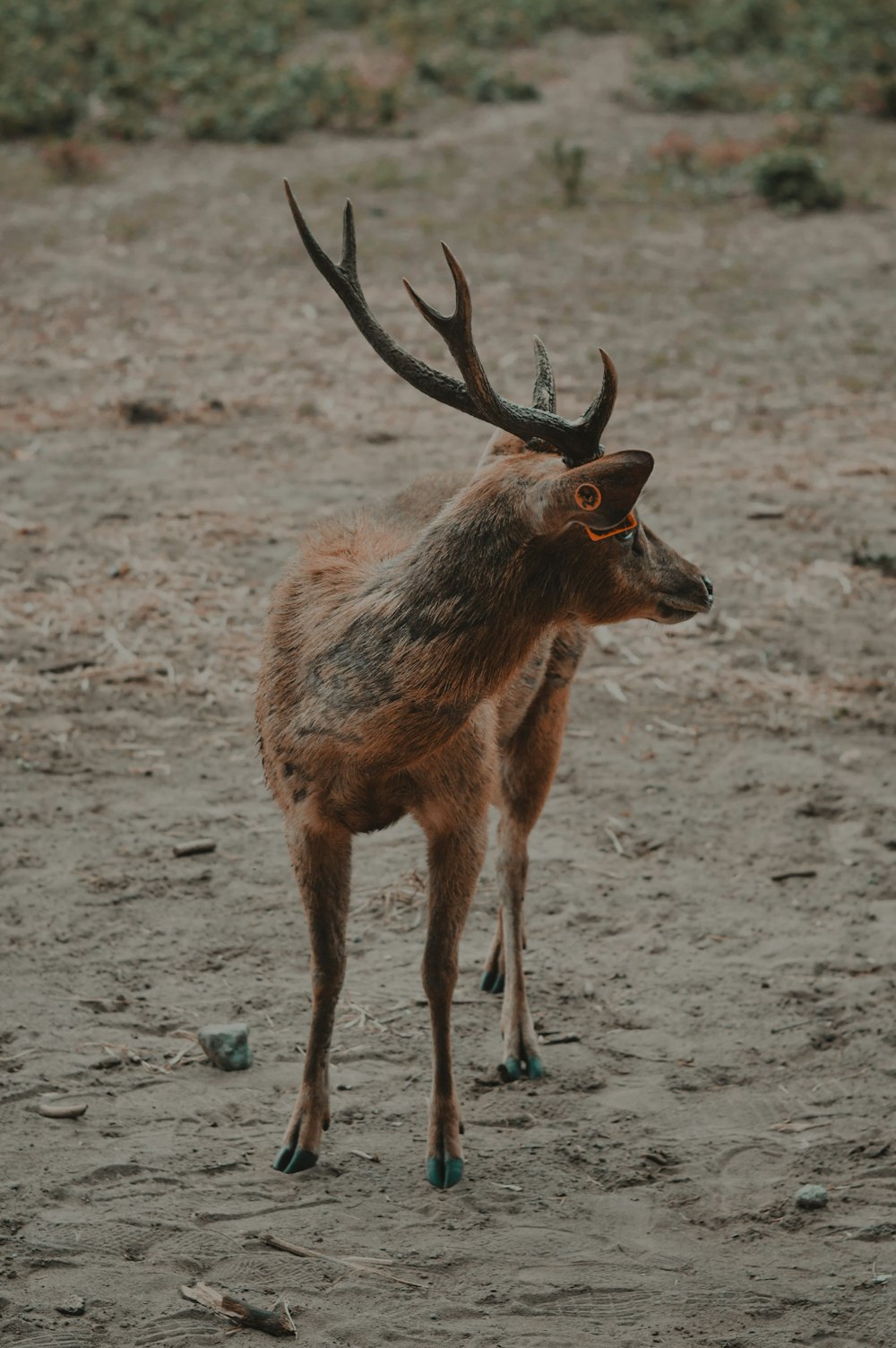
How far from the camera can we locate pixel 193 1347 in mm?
4250

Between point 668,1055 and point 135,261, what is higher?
point 135,261

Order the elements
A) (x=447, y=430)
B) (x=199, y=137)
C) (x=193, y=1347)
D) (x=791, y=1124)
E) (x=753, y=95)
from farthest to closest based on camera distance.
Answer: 1. (x=753, y=95)
2. (x=199, y=137)
3. (x=447, y=430)
4. (x=791, y=1124)
5. (x=193, y=1347)

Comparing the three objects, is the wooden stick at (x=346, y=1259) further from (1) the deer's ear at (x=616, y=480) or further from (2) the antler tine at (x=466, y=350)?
(2) the antler tine at (x=466, y=350)

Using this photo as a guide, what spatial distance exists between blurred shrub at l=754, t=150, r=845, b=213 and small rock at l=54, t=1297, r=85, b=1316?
51.0 feet

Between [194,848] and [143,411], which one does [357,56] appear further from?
[194,848]

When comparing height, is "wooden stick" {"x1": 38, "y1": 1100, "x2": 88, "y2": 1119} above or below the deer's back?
below

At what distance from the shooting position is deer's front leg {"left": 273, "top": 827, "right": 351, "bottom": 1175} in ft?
16.6

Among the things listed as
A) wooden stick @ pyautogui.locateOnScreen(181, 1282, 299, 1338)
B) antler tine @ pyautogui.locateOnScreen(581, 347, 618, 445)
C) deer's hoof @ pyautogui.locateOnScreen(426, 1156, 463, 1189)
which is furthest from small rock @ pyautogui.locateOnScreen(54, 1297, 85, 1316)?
antler tine @ pyautogui.locateOnScreen(581, 347, 618, 445)

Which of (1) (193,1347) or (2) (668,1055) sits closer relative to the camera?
(1) (193,1347)

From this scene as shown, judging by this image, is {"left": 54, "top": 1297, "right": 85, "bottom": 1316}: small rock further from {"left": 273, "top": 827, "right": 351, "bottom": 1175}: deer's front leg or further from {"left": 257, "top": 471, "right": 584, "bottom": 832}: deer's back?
{"left": 257, "top": 471, "right": 584, "bottom": 832}: deer's back

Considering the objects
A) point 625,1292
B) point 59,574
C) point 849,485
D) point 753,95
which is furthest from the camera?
point 753,95

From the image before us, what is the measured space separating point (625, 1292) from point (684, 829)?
10.6 ft

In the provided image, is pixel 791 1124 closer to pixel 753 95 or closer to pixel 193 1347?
pixel 193 1347

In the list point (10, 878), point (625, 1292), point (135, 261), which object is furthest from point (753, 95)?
Result: point (625, 1292)
